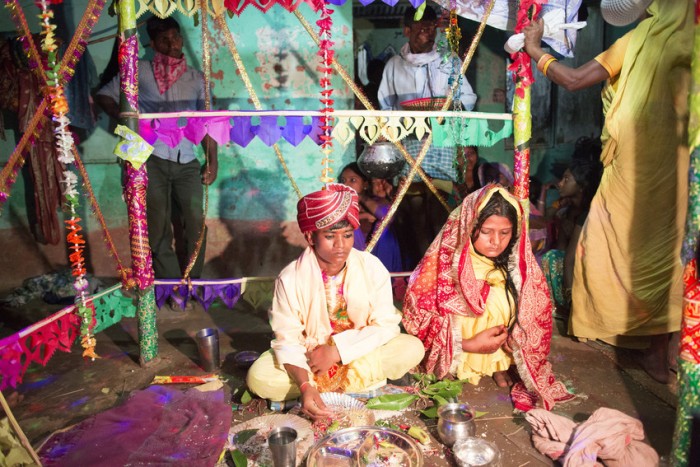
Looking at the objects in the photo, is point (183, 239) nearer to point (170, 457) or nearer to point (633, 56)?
point (170, 457)

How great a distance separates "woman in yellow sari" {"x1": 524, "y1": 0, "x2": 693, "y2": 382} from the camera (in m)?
3.19

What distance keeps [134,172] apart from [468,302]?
235 cm

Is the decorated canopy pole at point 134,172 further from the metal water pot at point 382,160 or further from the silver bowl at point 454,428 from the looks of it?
the silver bowl at point 454,428

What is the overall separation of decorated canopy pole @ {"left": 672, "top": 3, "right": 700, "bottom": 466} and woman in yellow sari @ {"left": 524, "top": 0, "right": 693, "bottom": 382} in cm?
149

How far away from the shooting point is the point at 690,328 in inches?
77.9

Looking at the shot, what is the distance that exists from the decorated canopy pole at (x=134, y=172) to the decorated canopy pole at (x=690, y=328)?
3.01 metres

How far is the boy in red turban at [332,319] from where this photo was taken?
2.90 metres

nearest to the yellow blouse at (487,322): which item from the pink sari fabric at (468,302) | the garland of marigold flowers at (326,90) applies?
the pink sari fabric at (468,302)

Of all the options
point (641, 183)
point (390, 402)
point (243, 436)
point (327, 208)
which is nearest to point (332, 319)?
point (390, 402)

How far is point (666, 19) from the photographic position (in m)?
3.12

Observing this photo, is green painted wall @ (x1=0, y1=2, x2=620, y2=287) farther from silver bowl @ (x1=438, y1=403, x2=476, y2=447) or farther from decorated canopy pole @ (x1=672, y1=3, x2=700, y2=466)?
decorated canopy pole @ (x1=672, y1=3, x2=700, y2=466)

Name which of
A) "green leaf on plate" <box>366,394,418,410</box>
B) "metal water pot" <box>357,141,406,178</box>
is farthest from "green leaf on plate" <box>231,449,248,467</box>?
"metal water pot" <box>357,141,406,178</box>

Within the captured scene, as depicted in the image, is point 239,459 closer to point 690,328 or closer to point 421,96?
point 690,328

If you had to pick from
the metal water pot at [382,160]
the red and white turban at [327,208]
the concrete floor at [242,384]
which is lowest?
the concrete floor at [242,384]
